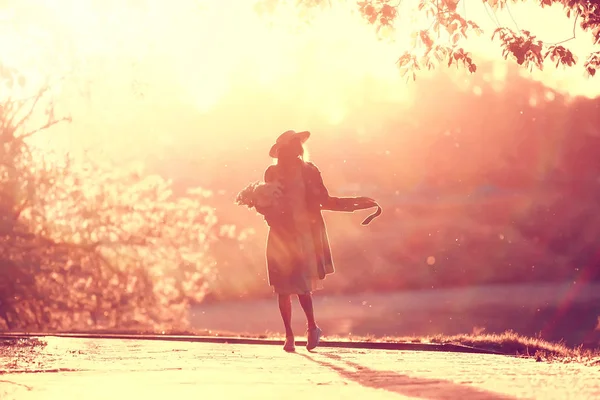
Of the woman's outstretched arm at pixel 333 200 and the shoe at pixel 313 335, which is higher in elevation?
the woman's outstretched arm at pixel 333 200

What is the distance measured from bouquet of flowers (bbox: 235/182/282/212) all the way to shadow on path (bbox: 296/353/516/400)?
96.7 inches

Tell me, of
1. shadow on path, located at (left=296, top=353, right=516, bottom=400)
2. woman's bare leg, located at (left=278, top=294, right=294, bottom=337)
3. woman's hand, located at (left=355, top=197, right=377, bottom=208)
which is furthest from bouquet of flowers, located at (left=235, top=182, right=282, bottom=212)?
shadow on path, located at (left=296, top=353, right=516, bottom=400)

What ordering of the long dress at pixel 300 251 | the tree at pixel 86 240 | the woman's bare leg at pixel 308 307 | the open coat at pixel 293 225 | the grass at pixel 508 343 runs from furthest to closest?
the tree at pixel 86 240 < the grass at pixel 508 343 < the open coat at pixel 293 225 < the long dress at pixel 300 251 < the woman's bare leg at pixel 308 307

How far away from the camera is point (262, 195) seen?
11.8 metres

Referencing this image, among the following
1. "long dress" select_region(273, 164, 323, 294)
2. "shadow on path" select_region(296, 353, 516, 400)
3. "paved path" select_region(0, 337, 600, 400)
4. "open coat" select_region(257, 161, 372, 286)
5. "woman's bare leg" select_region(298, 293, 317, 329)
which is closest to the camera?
"shadow on path" select_region(296, 353, 516, 400)

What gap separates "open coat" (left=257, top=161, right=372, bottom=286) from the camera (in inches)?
466

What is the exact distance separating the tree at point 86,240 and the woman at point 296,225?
1623cm

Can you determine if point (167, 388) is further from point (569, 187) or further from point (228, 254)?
point (569, 187)

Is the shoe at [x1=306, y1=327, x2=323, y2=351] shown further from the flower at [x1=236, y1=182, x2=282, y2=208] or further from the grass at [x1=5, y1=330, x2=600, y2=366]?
the grass at [x1=5, y1=330, x2=600, y2=366]

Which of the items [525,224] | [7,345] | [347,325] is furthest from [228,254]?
[347,325]

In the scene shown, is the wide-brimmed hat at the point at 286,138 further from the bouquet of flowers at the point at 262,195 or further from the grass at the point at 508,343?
the grass at the point at 508,343

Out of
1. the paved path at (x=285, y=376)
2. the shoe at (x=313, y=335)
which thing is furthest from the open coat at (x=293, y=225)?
the paved path at (x=285, y=376)

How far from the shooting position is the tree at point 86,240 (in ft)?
91.4

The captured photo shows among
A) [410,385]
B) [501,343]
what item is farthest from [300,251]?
[501,343]
